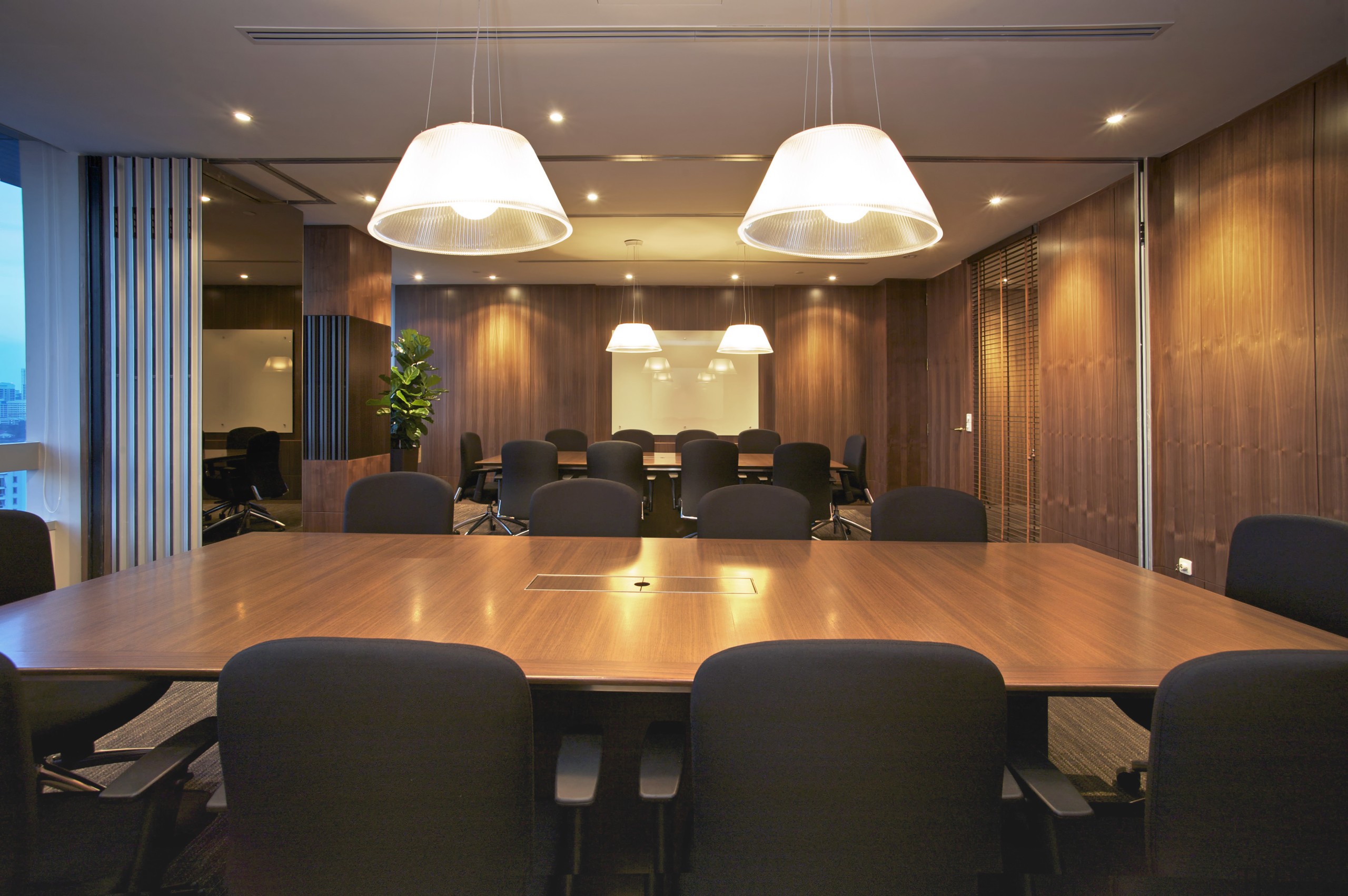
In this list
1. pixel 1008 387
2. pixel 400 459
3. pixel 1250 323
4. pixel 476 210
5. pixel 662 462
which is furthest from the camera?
pixel 400 459

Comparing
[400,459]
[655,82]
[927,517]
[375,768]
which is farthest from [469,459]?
[375,768]

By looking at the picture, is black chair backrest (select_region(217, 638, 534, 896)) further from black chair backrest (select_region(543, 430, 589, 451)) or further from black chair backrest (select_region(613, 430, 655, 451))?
black chair backrest (select_region(613, 430, 655, 451))

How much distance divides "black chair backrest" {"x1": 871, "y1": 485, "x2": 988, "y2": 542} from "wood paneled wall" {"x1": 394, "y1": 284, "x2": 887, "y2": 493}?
6.47 m

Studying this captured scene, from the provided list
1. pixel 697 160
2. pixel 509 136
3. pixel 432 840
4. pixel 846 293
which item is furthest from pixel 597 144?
pixel 846 293

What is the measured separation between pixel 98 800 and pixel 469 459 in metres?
5.09

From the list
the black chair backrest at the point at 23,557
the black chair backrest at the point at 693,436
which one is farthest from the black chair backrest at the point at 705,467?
the black chair backrest at the point at 23,557

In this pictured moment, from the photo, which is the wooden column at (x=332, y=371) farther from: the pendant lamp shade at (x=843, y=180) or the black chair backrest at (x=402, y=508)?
the pendant lamp shade at (x=843, y=180)

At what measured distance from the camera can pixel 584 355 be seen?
30.6 feet

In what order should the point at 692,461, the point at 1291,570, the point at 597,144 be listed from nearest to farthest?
the point at 1291,570
the point at 597,144
the point at 692,461

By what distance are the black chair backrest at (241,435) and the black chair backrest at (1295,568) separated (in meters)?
6.30

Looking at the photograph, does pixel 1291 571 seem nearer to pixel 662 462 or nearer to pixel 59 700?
Answer: pixel 59 700

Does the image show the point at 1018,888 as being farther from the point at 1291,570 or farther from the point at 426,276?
the point at 426,276

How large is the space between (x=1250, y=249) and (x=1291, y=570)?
2882 millimetres

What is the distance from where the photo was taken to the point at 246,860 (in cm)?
104
